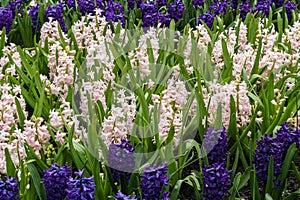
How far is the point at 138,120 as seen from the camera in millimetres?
3729

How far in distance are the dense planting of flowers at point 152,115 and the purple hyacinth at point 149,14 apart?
0.13 feet

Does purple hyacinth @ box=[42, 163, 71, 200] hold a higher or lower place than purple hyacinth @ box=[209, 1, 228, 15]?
lower

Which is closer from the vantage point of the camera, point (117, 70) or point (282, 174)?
point (282, 174)

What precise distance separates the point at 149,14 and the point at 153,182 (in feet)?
10.4

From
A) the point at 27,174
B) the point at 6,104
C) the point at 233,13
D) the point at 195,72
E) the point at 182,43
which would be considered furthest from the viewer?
the point at 233,13

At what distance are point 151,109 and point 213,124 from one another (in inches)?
16.4

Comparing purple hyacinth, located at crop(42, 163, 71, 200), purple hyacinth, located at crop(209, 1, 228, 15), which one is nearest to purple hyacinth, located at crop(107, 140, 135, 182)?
purple hyacinth, located at crop(42, 163, 71, 200)

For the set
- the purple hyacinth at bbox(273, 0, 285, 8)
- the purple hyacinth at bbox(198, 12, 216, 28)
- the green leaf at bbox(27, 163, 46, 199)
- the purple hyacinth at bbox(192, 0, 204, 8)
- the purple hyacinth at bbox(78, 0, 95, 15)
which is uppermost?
the purple hyacinth at bbox(78, 0, 95, 15)

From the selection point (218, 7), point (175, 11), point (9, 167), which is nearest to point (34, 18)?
point (175, 11)

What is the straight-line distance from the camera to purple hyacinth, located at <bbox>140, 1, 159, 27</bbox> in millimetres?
5848

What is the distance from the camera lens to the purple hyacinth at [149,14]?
585 centimetres

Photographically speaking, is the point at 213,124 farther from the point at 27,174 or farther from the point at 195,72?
the point at 27,174

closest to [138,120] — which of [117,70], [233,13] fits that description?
[117,70]

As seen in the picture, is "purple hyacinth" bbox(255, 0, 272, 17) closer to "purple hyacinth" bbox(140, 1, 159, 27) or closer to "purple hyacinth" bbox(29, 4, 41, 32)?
"purple hyacinth" bbox(140, 1, 159, 27)
